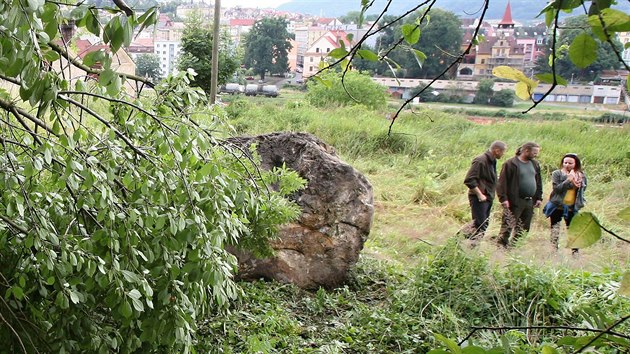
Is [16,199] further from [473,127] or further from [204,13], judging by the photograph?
[473,127]

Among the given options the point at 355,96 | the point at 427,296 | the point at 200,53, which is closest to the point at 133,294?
the point at 427,296

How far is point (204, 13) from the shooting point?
34.3 feet

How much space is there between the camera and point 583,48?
0.56 m

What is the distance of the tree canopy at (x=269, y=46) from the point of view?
12.0 metres

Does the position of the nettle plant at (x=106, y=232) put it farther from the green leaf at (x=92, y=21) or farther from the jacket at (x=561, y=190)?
the jacket at (x=561, y=190)

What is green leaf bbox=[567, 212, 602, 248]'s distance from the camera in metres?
0.58

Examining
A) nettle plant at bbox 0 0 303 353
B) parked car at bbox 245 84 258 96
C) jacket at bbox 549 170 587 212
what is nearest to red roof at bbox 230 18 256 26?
parked car at bbox 245 84 258 96

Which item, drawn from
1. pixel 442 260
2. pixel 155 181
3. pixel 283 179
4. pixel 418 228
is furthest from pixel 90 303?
pixel 418 228

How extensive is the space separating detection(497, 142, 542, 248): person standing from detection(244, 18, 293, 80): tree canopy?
7.26 metres

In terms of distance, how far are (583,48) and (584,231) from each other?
0.54 ft

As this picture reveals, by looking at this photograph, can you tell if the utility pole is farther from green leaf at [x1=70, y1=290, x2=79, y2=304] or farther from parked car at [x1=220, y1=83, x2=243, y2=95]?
green leaf at [x1=70, y1=290, x2=79, y2=304]

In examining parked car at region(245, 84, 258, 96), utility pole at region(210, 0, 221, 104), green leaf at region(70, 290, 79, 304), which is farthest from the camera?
parked car at region(245, 84, 258, 96)

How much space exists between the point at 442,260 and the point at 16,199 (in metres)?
3.49

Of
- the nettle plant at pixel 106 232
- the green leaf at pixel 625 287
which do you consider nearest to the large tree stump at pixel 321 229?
the nettle plant at pixel 106 232
